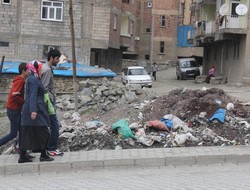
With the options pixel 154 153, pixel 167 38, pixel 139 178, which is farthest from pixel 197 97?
pixel 167 38

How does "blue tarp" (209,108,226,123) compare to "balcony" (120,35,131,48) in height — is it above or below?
below

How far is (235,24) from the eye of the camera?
30859mm

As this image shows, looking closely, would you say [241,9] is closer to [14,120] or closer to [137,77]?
[137,77]

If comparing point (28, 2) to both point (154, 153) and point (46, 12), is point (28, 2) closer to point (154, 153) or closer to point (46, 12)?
point (46, 12)

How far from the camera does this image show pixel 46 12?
32.3 m

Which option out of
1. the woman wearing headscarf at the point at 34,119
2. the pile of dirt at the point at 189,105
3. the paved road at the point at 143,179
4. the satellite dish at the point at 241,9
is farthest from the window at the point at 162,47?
the woman wearing headscarf at the point at 34,119

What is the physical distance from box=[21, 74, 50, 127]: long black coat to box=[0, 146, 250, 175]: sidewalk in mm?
773

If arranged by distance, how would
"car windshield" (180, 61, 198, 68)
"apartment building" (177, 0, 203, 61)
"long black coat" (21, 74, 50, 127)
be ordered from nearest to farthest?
Answer: "long black coat" (21, 74, 50, 127) → "car windshield" (180, 61, 198, 68) → "apartment building" (177, 0, 203, 61)

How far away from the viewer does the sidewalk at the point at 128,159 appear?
24.8 feet

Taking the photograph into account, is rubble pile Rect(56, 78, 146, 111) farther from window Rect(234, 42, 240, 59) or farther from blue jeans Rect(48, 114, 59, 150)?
window Rect(234, 42, 240, 59)

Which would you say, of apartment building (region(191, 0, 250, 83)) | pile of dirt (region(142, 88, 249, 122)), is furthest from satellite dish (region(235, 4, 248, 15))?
pile of dirt (region(142, 88, 249, 122))

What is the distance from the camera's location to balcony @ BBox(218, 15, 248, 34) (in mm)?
30641

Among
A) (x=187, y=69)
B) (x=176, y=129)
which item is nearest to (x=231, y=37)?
(x=187, y=69)

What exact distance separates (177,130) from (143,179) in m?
3.09
